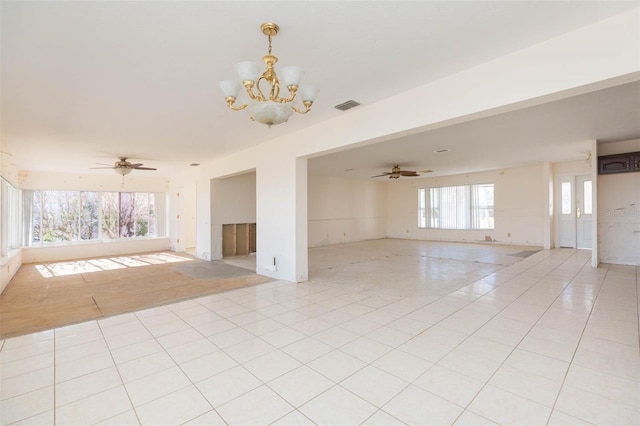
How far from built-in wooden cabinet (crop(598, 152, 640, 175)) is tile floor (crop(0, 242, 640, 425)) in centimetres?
309

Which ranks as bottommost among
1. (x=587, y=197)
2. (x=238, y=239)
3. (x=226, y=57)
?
(x=238, y=239)

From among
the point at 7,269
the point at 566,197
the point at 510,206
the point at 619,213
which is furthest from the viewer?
the point at 510,206

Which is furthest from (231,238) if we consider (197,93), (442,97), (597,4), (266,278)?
(597,4)

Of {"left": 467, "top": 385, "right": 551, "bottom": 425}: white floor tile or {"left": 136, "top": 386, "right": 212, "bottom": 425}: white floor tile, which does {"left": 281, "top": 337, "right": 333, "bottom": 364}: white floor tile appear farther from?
{"left": 467, "top": 385, "right": 551, "bottom": 425}: white floor tile

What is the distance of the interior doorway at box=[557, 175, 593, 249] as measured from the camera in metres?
8.16

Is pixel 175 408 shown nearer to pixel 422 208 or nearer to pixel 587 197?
pixel 587 197

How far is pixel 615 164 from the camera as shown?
6.14m

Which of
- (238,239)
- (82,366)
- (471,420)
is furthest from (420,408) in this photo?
(238,239)

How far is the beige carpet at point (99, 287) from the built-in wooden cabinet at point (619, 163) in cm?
746

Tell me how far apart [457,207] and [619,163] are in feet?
17.7

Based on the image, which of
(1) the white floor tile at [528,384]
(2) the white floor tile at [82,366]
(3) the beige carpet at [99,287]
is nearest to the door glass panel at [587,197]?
(1) the white floor tile at [528,384]

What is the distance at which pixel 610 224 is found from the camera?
Result: 6316 mm

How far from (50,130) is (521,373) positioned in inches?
270

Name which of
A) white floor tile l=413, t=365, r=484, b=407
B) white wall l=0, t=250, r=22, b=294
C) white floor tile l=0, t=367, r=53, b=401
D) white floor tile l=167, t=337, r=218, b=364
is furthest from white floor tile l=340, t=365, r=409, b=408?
white wall l=0, t=250, r=22, b=294
